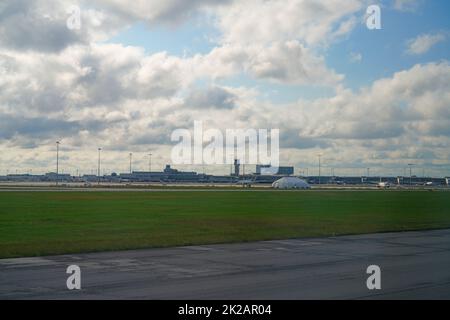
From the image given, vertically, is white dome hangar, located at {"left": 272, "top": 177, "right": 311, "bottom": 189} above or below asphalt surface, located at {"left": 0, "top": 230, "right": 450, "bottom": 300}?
above

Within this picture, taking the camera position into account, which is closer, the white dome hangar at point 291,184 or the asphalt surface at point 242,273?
the asphalt surface at point 242,273

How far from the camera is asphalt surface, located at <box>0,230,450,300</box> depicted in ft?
41.9

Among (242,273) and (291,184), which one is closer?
(242,273)

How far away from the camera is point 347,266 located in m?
17.2

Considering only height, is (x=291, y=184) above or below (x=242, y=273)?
above

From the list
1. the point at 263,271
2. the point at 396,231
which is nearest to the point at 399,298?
the point at 263,271

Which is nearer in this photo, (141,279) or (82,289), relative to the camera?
(82,289)

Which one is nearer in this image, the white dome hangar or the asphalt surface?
the asphalt surface

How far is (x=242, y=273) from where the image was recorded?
1579 cm

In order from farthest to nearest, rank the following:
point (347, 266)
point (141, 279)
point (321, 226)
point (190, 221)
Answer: point (190, 221), point (321, 226), point (347, 266), point (141, 279)

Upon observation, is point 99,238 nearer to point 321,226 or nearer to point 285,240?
point 285,240

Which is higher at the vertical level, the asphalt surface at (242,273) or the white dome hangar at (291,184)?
the white dome hangar at (291,184)

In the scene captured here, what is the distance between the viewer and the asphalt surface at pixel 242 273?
12.8 metres
